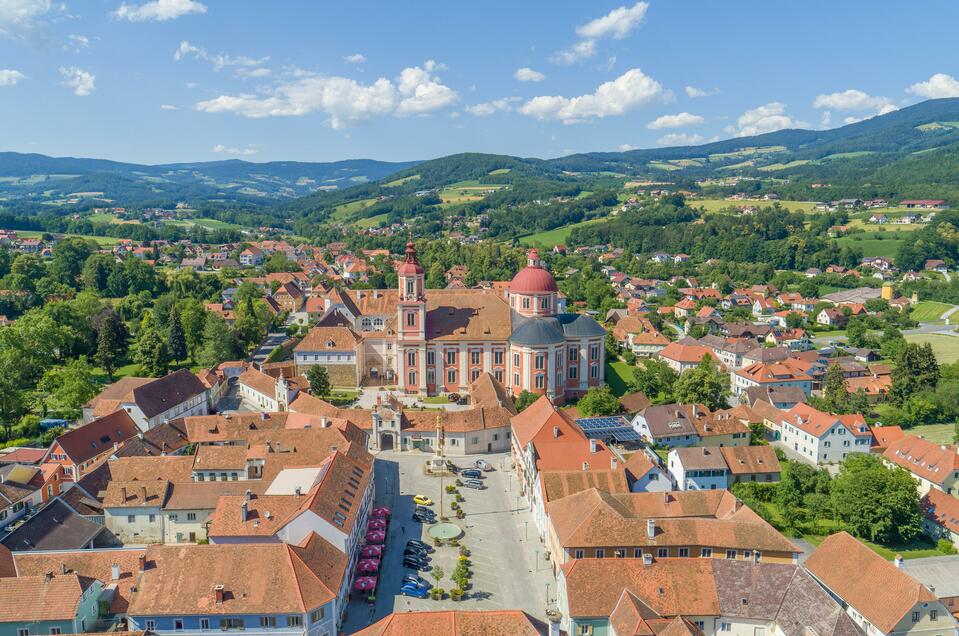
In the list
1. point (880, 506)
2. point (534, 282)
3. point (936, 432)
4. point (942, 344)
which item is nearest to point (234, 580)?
point (880, 506)

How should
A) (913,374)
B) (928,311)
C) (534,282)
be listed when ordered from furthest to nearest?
(928,311) → (913,374) → (534,282)

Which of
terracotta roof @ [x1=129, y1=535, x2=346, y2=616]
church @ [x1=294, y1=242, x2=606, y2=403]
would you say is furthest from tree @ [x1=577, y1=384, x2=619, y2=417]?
terracotta roof @ [x1=129, y1=535, x2=346, y2=616]

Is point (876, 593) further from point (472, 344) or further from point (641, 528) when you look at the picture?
point (472, 344)

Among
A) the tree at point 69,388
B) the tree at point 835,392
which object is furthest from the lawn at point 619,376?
the tree at point 69,388

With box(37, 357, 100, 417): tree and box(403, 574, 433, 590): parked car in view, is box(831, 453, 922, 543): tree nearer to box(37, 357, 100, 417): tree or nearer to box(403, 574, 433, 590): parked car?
box(403, 574, 433, 590): parked car

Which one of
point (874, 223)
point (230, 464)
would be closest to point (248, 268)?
point (230, 464)

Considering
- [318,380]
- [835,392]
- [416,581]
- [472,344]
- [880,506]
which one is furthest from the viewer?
[472,344]

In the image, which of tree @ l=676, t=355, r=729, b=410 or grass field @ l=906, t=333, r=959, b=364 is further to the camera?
grass field @ l=906, t=333, r=959, b=364
